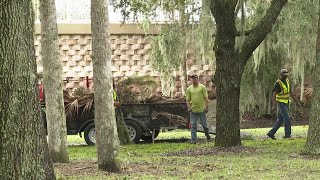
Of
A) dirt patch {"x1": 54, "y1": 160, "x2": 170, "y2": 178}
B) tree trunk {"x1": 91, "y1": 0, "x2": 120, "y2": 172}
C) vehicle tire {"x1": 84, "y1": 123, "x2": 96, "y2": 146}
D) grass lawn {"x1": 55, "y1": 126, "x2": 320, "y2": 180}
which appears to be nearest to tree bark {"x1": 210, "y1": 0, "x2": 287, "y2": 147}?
grass lawn {"x1": 55, "y1": 126, "x2": 320, "y2": 180}

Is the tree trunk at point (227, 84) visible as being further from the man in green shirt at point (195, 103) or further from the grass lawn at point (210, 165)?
the man in green shirt at point (195, 103)

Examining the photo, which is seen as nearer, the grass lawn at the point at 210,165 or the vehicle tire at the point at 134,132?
the grass lawn at the point at 210,165

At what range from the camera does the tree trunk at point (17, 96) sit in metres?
6.19

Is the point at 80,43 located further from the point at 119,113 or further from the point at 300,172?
the point at 300,172

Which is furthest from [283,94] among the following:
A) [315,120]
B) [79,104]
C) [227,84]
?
[79,104]

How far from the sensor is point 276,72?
91.2 ft

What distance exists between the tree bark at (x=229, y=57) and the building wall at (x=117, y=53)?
15.9 metres

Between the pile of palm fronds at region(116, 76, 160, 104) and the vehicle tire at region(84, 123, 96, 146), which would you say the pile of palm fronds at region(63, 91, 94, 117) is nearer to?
the vehicle tire at region(84, 123, 96, 146)

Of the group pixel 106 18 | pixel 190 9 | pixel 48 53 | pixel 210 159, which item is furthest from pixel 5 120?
pixel 190 9

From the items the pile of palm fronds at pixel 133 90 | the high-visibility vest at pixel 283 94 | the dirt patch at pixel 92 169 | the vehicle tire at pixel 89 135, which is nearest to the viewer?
the dirt patch at pixel 92 169

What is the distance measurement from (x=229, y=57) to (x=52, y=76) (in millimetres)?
4800

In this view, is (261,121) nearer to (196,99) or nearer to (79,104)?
(196,99)

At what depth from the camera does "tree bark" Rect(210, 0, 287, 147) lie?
13.9 metres

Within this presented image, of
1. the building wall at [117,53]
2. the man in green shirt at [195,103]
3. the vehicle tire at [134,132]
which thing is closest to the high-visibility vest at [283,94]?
the man in green shirt at [195,103]
